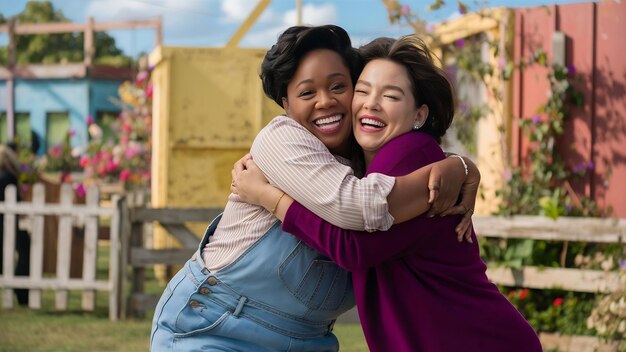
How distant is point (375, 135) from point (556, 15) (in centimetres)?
704

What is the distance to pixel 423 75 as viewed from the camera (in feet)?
10.1

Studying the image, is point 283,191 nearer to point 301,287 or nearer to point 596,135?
point 301,287

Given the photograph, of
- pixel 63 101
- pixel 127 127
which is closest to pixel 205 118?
pixel 127 127

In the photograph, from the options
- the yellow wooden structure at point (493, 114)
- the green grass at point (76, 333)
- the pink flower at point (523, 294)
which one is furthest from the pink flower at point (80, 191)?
the pink flower at point (523, 294)

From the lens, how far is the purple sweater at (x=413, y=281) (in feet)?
9.53

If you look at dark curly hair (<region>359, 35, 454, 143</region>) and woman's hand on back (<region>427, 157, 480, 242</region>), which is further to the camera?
dark curly hair (<region>359, 35, 454, 143</region>)

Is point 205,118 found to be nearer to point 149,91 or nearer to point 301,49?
point 149,91

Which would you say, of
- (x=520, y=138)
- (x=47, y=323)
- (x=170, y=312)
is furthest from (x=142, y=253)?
(x=170, y=312)

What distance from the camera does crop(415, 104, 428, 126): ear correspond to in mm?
3123

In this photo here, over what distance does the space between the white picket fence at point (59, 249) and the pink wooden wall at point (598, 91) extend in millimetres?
4253

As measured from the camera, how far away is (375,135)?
3.05 meters

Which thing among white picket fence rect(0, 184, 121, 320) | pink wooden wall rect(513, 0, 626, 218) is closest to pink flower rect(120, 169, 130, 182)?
white picket fence rect(0, 184, 121, 320)

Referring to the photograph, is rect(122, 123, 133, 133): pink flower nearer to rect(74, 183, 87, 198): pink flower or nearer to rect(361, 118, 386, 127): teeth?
rect(74, 183, 87, 198): pink flower

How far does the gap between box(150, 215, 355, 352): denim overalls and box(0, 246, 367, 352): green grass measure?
5.25 meters
